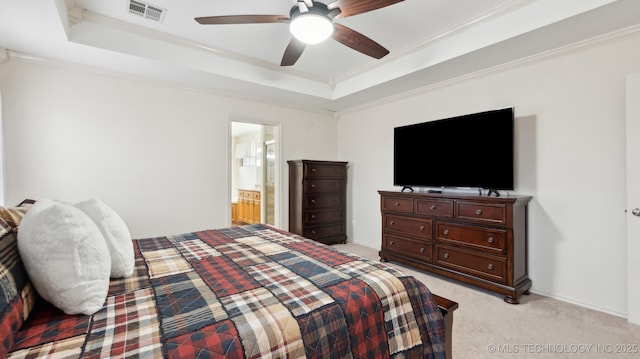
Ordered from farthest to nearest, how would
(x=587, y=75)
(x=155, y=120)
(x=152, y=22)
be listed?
(x=155, y=120) → (x=152, y=22) → (x=587, y=75)

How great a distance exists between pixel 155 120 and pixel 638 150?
472cm

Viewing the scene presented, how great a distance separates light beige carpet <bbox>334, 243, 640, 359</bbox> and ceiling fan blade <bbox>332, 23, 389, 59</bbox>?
2319 millimetres

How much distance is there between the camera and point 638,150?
2184 mm

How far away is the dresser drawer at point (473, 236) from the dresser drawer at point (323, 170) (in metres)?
1.99

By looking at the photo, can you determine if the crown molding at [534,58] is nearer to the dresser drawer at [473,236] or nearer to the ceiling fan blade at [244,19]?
the dresser drawer at [473,236]

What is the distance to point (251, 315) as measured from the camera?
100 cm

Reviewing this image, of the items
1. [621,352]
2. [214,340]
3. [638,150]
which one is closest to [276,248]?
[214,340]

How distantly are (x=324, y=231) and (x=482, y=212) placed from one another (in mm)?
2435

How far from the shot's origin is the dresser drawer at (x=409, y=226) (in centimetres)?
323

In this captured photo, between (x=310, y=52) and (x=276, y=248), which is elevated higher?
(x=310, y=52)

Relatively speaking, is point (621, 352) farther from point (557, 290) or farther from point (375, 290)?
point (375, 290)

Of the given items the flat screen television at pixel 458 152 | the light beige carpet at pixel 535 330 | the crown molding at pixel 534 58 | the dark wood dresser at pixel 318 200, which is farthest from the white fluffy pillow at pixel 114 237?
the crown molding at pixel 534 58

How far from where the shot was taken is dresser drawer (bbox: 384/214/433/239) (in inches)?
127

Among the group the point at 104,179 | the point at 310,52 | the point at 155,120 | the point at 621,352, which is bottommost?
the point at 621,352
